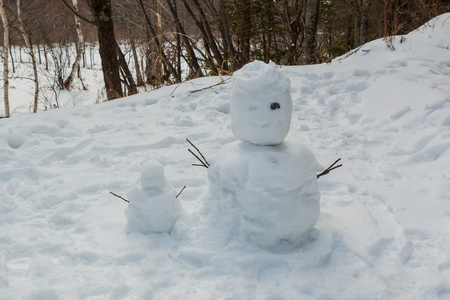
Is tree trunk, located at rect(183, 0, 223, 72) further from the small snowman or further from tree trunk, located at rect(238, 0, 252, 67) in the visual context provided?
the small snowman

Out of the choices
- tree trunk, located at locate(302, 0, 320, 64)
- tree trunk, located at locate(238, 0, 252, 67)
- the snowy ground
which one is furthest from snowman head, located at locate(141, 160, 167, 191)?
tree trunk, located at locate(302, 0, 320, 64)

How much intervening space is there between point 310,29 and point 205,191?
464 cm

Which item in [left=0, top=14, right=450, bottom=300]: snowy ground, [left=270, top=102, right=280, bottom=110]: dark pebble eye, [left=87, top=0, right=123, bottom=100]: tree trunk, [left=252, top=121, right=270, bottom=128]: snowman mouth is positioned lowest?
[left=0, top=14, right=450, bottom=300]: snowy ground

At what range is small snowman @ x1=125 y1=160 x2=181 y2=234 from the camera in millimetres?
2031

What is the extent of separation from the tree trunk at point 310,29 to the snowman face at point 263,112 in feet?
16.0

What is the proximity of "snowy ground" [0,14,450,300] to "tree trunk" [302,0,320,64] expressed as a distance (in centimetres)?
181

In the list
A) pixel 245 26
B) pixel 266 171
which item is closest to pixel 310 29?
pixel 245 26

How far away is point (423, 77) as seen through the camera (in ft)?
13.9

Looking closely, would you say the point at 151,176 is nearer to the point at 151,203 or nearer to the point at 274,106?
the point at 151,203

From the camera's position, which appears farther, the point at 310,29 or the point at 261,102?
the point at 310,29

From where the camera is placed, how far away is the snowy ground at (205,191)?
1769mm

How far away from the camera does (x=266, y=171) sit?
6.01 ft

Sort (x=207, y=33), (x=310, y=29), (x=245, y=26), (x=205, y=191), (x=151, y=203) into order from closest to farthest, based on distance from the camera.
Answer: (x=151, y=203)
(x=205, y=191)
(x=310, y=29)
(x=245, y=26)
(x=207, y=33)

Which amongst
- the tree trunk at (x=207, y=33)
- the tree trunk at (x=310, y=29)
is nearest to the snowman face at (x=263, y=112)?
the tree trunk at (x=310, y=29)
